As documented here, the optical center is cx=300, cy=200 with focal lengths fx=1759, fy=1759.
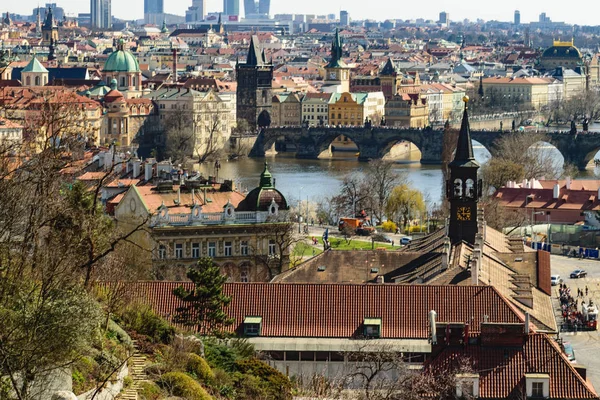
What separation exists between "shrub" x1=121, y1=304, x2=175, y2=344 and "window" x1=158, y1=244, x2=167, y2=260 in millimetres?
15292

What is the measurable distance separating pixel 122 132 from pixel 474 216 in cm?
6755

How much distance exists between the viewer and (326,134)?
10506 cm

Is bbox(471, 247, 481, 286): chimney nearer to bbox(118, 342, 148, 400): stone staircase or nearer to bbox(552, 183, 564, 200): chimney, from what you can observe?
bbox(118, 342, 148, 400): stone staircase

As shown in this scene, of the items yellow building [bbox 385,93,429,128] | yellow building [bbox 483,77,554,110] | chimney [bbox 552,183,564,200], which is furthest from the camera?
yellow building [bbox 483,77,554,110]

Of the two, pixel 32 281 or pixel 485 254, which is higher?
pixel 32 281

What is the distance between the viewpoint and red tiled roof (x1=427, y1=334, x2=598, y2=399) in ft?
71.8

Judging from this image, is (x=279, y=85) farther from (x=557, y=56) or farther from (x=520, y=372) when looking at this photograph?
(x=520, y=372)

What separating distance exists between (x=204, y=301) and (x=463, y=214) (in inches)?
499

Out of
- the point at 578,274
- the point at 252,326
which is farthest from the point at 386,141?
the point at 252,326

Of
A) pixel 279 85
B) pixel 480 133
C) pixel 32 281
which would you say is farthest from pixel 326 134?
pixel 32 281

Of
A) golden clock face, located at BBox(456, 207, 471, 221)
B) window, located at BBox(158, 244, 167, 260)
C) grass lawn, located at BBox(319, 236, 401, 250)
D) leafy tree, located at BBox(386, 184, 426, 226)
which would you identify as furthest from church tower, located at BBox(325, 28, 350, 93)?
golden clock face, located at BBox(456, 207, 471, 221)

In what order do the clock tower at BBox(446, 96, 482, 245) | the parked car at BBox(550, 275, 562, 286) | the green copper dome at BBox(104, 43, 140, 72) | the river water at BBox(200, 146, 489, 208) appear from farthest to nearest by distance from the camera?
the green copper dome at BBox(104, 43, 140, 72) < the river water at BBox(200, 146, 489, 208) < the parked car at BBox(550, 275, 562, 286) < the clock tower at BBox(446, 96, 482, 245)

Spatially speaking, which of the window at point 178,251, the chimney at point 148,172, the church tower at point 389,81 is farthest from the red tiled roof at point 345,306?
the church tower at point 389,81

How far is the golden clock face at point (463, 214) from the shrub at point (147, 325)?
14.7 meters
